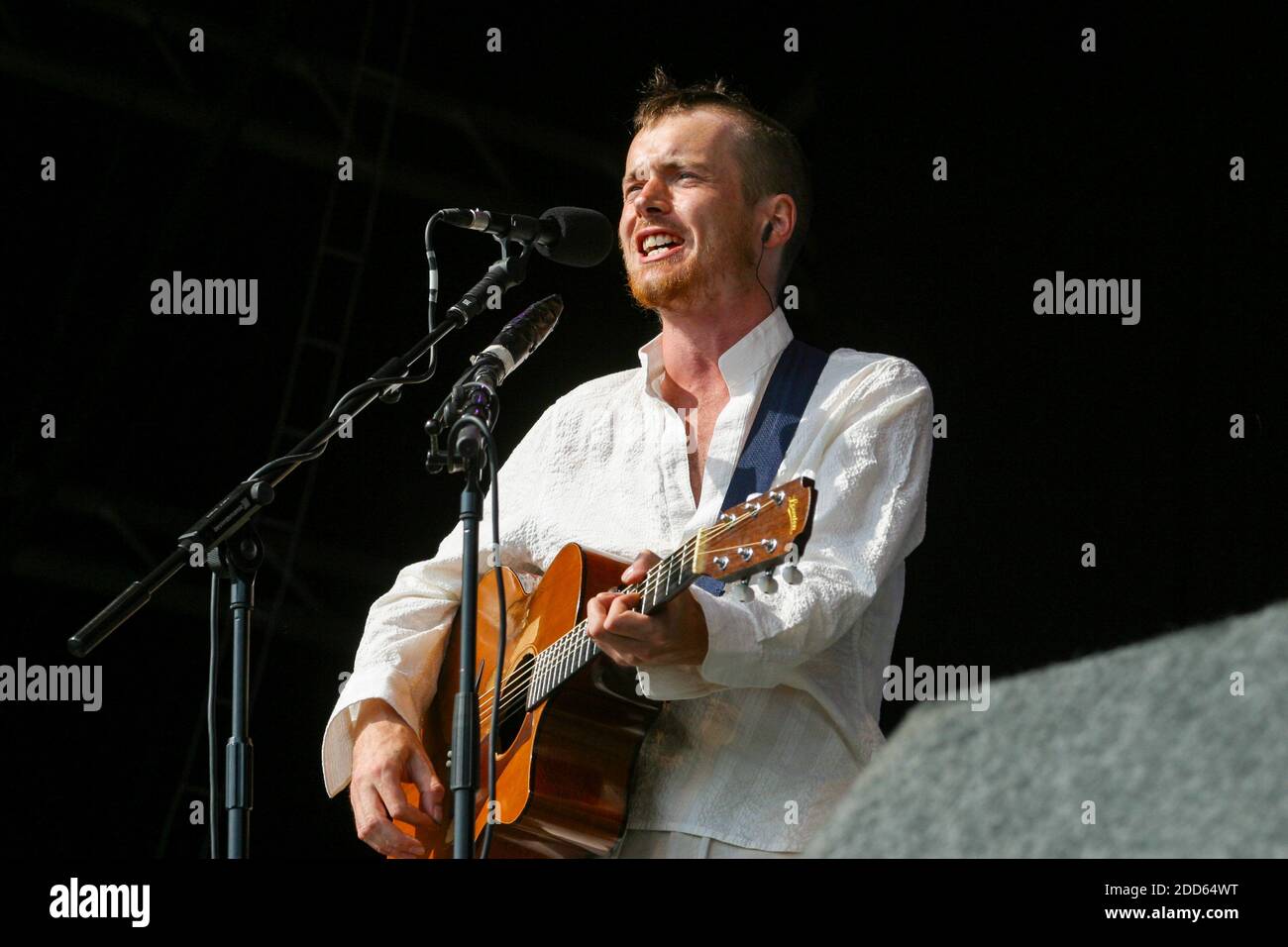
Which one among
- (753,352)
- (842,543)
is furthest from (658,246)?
(842,543)

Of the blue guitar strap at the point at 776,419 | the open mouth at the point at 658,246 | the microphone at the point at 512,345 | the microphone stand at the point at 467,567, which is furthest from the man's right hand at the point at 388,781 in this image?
the open mouth at the point at 658,246

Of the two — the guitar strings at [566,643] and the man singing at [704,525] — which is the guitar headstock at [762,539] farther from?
the man singing at [704,525]

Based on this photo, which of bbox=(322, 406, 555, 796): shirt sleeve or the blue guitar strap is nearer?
the blue guitar strap

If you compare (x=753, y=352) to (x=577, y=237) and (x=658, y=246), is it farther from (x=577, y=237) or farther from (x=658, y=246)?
(x=577, y=237)

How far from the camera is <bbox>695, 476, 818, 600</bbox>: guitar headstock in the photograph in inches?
102

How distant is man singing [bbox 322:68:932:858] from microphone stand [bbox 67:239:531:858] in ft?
1.53

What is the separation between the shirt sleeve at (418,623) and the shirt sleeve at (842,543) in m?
0.73

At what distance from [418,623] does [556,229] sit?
95 cm

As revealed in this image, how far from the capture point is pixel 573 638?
3086mm

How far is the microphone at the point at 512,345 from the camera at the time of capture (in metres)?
2.88

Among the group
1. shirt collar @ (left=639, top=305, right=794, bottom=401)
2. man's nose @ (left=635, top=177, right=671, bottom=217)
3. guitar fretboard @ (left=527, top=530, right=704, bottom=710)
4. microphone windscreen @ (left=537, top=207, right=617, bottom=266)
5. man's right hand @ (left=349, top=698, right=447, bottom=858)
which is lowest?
man's right hand @ (left=349, top=698, right=447, bottom=858)

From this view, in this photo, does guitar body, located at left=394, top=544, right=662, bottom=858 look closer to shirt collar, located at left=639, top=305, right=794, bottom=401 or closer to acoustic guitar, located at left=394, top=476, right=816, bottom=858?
acoustic guitar, located at left=394, top=476, right=816, bottom=858

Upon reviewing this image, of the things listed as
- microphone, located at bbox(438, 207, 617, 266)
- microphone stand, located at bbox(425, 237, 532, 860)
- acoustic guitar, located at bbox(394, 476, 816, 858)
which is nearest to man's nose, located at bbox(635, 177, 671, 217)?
microphone, located at bbox(438, 207, 617, 266)

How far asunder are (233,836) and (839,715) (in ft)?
3.66
